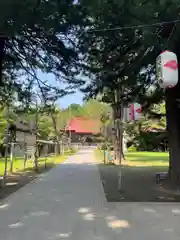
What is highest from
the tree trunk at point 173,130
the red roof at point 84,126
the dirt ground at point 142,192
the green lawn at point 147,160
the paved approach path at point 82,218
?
the red roof at point 84,126

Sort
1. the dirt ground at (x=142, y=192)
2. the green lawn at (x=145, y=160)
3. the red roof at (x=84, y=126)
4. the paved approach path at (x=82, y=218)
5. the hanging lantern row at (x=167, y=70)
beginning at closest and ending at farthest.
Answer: the paved approach path at (x=82, y=218), the hanging lantern row at (x=167, y=70), the dirt ground at (x=142, y=192), the green lawn at (x=145, y=160), the red roof at (x=84, y=126)

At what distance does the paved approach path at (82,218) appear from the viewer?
25.0ft

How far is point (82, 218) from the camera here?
924cm

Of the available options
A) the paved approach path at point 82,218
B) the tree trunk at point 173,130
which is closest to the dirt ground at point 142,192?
the paved approach path at point 82,218

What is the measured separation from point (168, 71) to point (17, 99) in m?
8.41

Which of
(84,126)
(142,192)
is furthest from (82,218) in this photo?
(84,126)

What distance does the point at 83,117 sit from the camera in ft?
328

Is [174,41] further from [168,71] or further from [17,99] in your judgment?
[17,99]

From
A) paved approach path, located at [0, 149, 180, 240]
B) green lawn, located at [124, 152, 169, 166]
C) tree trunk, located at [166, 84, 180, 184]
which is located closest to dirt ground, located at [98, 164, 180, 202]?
paved approach path, located at [0, 149, 180, 240]

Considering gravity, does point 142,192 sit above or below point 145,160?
below

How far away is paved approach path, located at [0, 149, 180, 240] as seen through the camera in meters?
7.62

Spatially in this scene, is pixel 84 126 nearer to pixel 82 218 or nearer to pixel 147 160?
pixel 147 160

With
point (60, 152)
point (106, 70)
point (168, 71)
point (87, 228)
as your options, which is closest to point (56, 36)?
point (106, 70)

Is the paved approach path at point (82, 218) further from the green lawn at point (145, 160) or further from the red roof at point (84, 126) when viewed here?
the red roof at point (84, 126)
